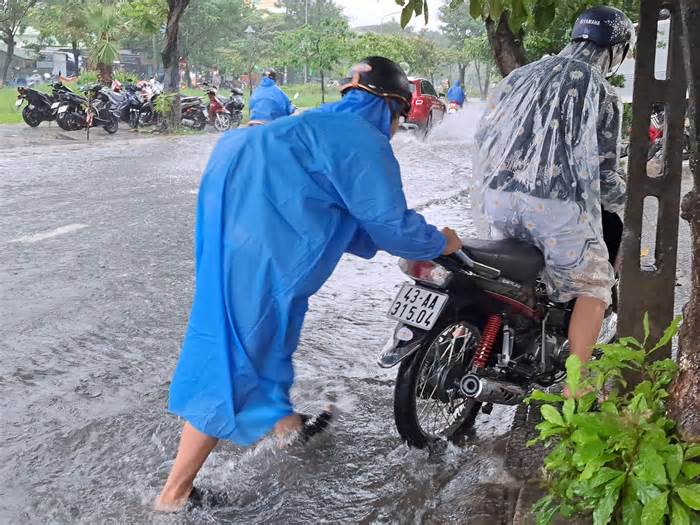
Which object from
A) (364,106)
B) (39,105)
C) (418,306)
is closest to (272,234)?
(364,106)

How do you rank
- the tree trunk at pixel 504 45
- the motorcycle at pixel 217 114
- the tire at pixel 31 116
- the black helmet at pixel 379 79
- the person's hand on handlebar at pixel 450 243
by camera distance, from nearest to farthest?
the black helmet at pixel 379 79 < the person's hand on handlebar at pixel 450 243 < the tree trunk at pixel 504 45 < the tire at pixel 31 116 < the motorcycle at pixel 217 114

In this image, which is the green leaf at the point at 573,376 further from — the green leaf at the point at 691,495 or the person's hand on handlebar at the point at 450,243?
the person's hand on handlebar at the point at 450,243

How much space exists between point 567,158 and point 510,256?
0.45 meters

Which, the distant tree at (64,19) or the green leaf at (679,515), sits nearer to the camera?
the green leaf at (679,515)

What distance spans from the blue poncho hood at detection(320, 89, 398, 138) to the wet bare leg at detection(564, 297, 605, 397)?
4.05 feet

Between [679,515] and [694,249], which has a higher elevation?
[694,249]

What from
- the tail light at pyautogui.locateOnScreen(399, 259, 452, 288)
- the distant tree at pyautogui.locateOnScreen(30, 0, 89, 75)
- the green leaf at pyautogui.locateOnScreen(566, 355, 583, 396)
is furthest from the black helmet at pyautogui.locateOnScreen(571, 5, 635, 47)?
the distant tree at pyautogui.locateOnScreen(30, 0, 89, 75)

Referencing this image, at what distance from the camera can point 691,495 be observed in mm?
1887

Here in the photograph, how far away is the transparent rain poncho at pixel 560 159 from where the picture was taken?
10.6ft

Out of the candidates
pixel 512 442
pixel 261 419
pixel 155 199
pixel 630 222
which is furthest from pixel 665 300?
pixel 155 199

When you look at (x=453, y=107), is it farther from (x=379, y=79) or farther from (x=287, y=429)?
(x=379, y=79)

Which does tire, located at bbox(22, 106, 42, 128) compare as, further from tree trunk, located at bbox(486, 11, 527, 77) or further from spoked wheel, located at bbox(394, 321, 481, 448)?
spoked wheel, located at bbox(394, 321, 481, 448)

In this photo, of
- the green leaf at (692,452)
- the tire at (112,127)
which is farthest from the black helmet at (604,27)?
the tire at (112,127)

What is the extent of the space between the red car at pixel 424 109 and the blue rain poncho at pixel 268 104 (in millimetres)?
12996
